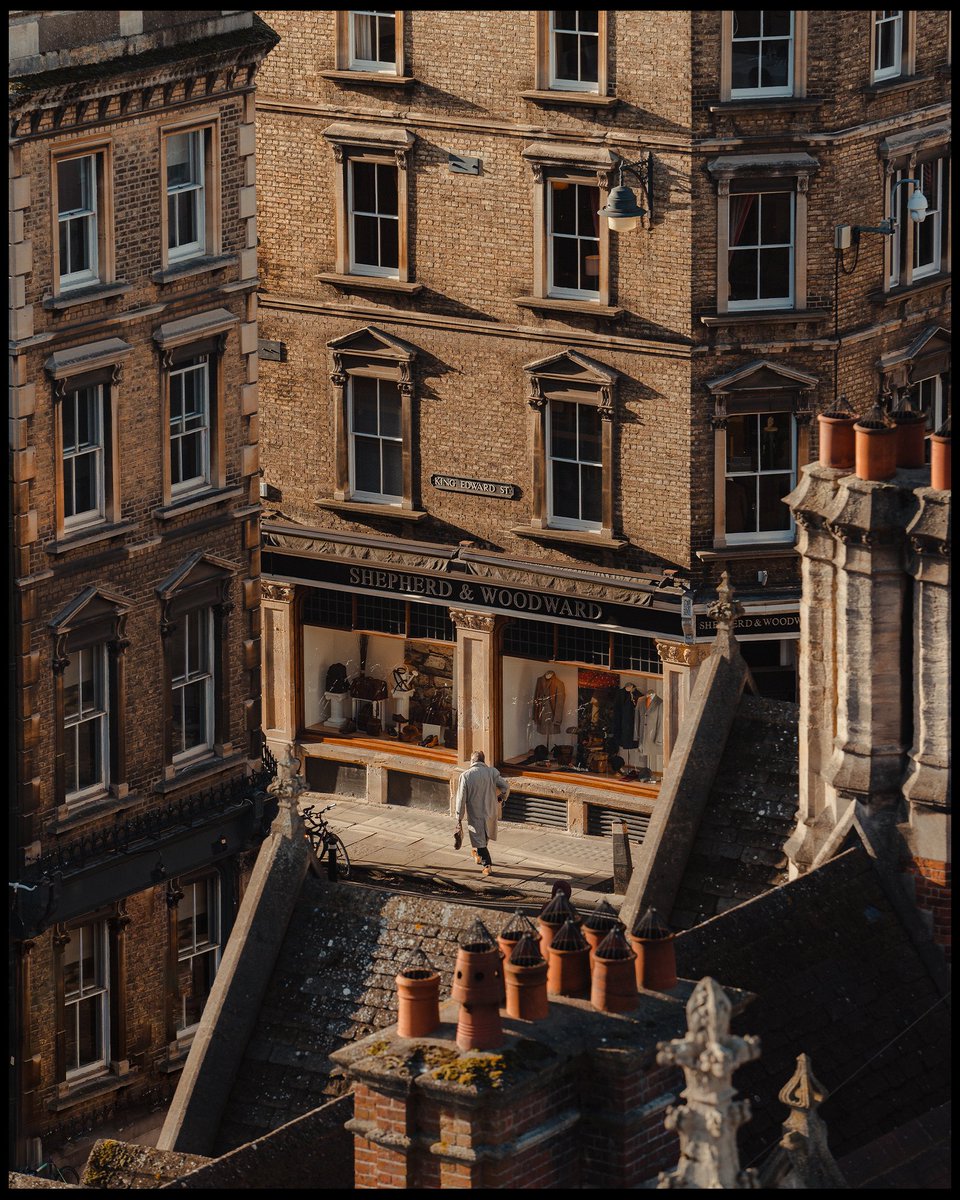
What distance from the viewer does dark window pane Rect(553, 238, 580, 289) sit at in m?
59.9

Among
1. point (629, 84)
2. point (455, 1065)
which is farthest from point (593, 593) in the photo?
point (455, 1065)

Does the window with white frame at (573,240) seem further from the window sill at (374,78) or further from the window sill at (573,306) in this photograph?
the window sill at (374,78)

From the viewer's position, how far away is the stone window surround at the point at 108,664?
50.4 meters

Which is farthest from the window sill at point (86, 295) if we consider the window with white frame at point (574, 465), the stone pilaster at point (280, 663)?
the stone pilaster at point (280, 663)

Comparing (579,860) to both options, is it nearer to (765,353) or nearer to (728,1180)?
(765,353)

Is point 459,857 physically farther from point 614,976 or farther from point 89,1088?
point 614,976

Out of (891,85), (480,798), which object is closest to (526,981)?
(480,798)

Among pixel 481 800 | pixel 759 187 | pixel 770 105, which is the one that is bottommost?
pixel 481 800

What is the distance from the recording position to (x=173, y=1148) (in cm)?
3188

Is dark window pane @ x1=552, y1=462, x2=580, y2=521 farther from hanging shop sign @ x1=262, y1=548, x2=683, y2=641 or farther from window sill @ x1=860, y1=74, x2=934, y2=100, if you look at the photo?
window sill @ x1=860, y1=74, x2=934, y2=100

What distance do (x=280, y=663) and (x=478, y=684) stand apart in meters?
3.93

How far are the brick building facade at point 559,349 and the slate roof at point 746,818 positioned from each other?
22.9 meters

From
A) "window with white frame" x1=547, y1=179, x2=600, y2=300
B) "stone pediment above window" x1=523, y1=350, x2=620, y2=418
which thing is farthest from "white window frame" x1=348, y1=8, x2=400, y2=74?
"stone pediment above window" x1=523, y1=350, x2=620, y2=418

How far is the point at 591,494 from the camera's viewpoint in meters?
60.4
